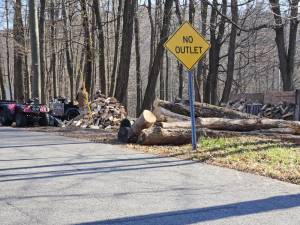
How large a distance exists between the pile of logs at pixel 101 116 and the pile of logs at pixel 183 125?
551 centimetres

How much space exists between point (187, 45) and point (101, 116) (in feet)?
34.8

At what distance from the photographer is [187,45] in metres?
12.8

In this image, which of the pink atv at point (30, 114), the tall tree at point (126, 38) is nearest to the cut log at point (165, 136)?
the pink atv at point (30, 114)

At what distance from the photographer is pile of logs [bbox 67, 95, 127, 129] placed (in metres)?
22.5

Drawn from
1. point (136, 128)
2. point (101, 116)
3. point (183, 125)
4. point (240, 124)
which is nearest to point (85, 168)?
point (136, 128)

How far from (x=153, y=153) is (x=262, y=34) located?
36588 mm

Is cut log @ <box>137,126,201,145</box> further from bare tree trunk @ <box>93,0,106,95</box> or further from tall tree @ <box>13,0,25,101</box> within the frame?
tall tree @ <box>13,0,25,101</box>

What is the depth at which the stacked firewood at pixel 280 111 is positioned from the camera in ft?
84.9

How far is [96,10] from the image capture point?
30078 millimetres

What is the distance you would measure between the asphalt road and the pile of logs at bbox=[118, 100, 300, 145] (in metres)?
2.04

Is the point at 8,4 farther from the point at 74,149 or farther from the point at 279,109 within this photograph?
the point at 74,149

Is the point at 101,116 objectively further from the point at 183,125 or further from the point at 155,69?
the point at 183,125

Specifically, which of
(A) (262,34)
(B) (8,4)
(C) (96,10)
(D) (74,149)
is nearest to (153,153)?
(D) (74,149)

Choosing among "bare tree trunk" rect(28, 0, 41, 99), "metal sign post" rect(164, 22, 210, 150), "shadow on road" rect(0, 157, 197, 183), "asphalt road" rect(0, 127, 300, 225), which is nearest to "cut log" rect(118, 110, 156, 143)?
"metal sign post" rect(164, 22, 210, 150)
